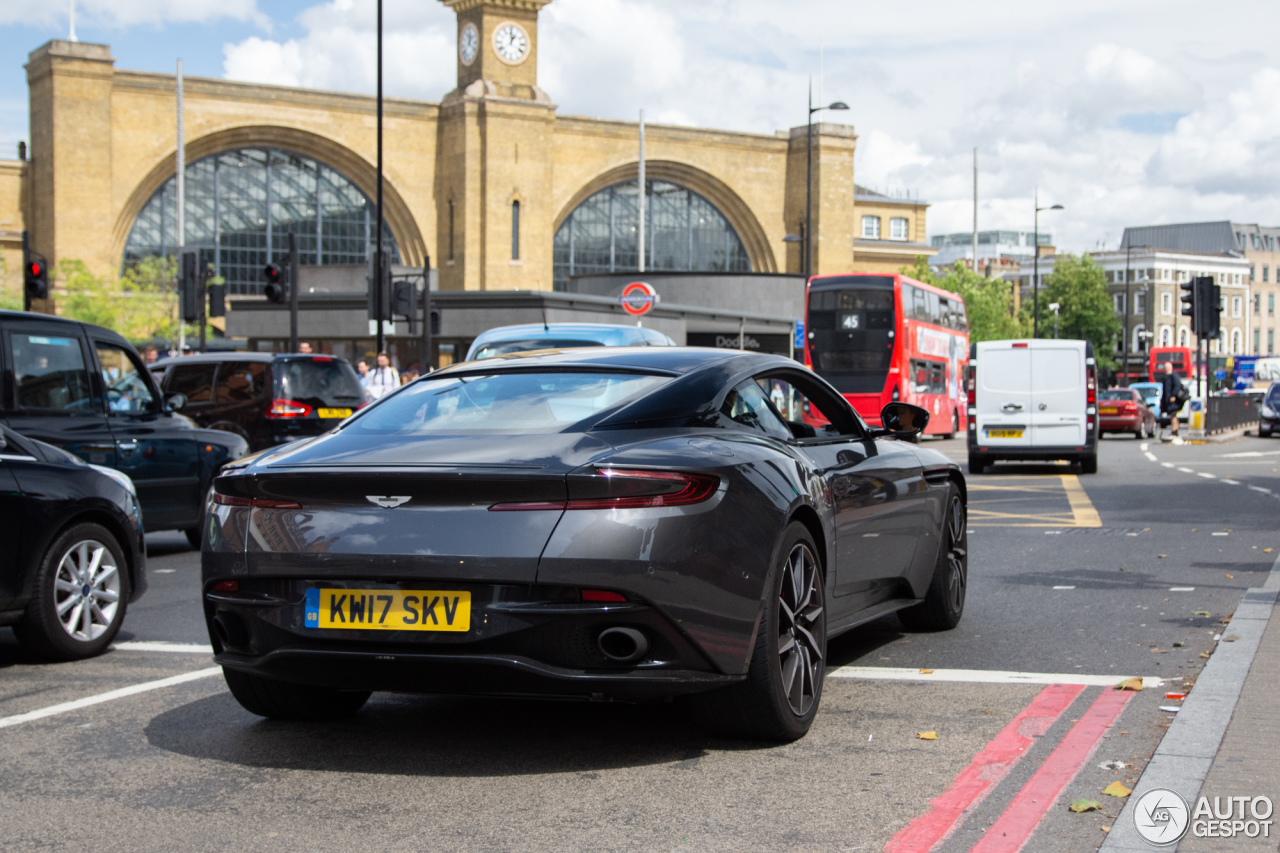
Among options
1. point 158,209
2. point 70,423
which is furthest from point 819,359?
point 158,209

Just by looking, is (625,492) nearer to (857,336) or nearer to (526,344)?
(526,344)

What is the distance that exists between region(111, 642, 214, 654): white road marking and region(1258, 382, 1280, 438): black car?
38019 millimetres

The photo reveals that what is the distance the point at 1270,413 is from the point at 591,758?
3928 centimetres

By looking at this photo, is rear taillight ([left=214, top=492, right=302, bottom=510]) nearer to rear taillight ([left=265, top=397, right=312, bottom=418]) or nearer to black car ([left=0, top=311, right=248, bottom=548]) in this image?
black car ([left=0, top=311, right=248, bottom=548])

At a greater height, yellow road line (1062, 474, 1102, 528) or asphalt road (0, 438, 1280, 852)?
A: asphalt road (0, 438, 1280, 852)

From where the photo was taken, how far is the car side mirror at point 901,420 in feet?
21.7

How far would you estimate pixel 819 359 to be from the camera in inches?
1300

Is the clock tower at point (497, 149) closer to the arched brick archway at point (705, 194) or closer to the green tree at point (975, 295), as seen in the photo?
the arched brick archway at point (705, 194)

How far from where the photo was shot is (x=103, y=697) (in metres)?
5.86

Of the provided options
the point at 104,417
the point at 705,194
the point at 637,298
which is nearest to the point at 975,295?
the point at 705,194

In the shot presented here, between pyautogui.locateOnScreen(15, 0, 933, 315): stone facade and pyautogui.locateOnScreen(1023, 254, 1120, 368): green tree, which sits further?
pyautogui.locateOnScreen(1023, 254, 1120, 368): green tree

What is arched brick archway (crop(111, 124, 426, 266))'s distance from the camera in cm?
5728

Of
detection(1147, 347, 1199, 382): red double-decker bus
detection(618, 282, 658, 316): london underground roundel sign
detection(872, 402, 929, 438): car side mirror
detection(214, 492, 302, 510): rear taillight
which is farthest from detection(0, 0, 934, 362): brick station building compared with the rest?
detection(214, 492, 302, 510): rear taillight

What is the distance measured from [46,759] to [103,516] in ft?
8.62
